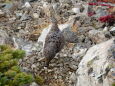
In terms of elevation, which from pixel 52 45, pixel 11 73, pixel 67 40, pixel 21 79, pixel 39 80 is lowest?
pixel 67 40

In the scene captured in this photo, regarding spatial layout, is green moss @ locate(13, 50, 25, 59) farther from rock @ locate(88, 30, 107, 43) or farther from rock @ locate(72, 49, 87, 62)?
rock @ locate(88, 30, 107, 43)

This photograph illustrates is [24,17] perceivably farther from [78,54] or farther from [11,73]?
[11,73]

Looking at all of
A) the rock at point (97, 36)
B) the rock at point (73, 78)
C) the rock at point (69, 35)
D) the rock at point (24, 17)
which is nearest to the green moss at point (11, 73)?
the rock at point (73, 78)

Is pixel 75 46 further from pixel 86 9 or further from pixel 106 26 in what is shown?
pixel 86 9

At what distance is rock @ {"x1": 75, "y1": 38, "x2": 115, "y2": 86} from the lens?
7310mm

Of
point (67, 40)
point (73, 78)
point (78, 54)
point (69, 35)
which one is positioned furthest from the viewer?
point (69, 35)

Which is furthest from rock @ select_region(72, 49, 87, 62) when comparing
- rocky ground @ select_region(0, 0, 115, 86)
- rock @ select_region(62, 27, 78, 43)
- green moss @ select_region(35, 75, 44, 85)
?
green moss @ select_region(35, 75, 44, 85)

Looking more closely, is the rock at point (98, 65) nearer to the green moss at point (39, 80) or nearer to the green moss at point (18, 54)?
the green moss at point (39, 80)

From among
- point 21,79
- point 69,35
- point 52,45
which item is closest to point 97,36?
point 69,35

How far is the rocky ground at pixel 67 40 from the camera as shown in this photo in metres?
7.70

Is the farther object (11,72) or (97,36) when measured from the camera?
(97,36)

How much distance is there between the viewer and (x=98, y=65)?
762cm

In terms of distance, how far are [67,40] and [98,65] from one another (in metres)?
4.35

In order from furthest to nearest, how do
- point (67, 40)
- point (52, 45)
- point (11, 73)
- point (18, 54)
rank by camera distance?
point (67, 40)
point (52, 45)
point (18, 54)
point (11, 73)
